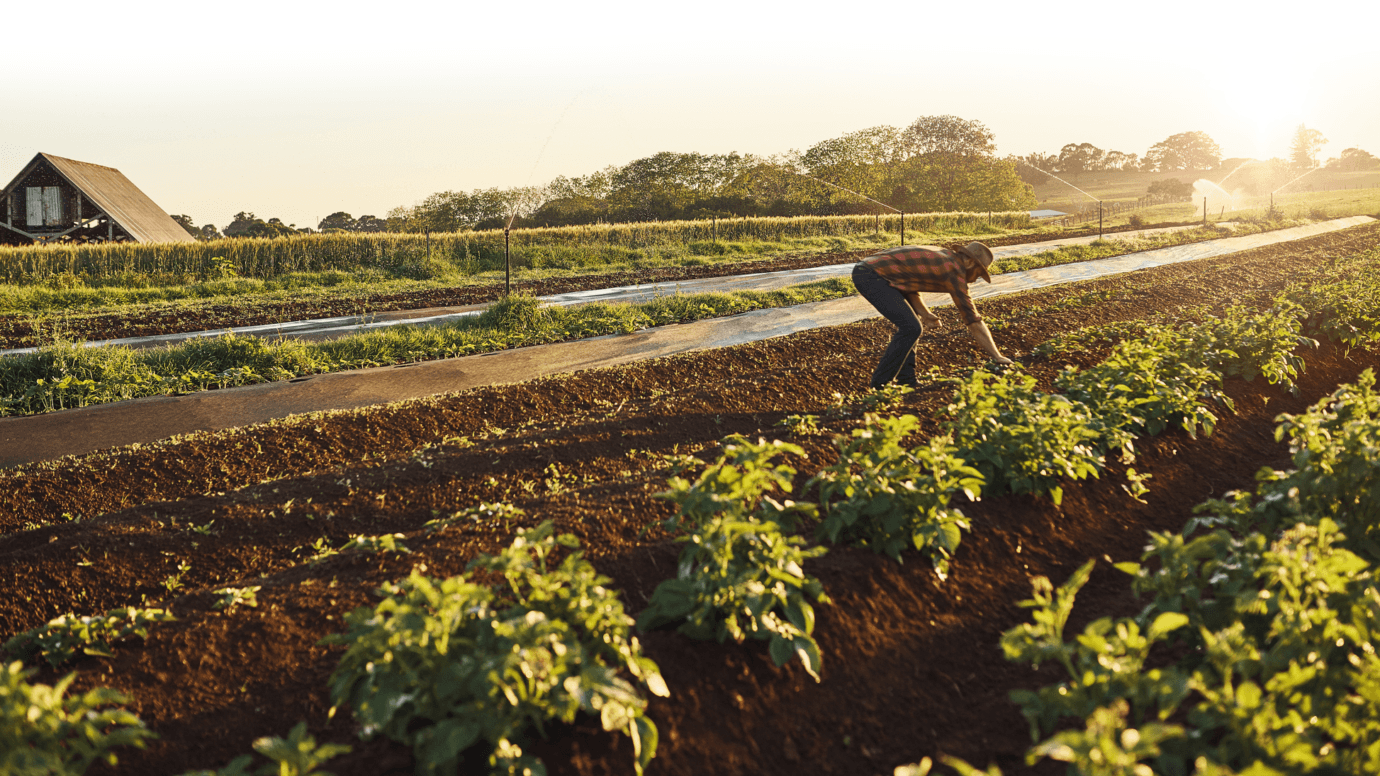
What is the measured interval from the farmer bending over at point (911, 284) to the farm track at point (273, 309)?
9.44 m

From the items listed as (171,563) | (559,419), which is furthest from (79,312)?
(171,563)

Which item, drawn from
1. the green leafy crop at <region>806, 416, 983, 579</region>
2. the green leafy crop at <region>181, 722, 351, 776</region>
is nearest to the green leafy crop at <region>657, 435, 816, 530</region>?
the green leafy crop at <region>806, 416, 983, 579</region>

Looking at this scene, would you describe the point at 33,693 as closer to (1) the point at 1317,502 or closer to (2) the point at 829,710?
(2) the point at 829,710

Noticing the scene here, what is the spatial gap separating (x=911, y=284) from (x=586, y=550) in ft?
14.0

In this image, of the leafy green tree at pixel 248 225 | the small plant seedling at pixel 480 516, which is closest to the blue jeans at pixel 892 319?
the small plant seedling at pixel 480 516

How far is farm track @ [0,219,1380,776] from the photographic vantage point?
2.77 meters

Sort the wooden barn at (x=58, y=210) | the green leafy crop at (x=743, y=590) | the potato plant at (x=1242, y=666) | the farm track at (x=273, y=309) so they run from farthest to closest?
the wooden barn at (x=58, y=210) < the farm track at (x=273, y=309) < the green leafy crop at (x=743, y=590) < the potato plant at (x=1242, y=666)

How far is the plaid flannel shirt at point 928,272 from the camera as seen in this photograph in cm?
662

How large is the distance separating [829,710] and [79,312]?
58.2 feet

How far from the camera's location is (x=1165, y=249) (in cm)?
2503

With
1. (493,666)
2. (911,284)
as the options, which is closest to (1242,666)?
(493,666)

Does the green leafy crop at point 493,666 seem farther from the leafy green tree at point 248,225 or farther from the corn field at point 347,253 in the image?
the leafy green tree at point 248,225

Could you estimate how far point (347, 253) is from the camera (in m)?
22.3

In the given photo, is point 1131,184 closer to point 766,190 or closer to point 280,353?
point 766,190
